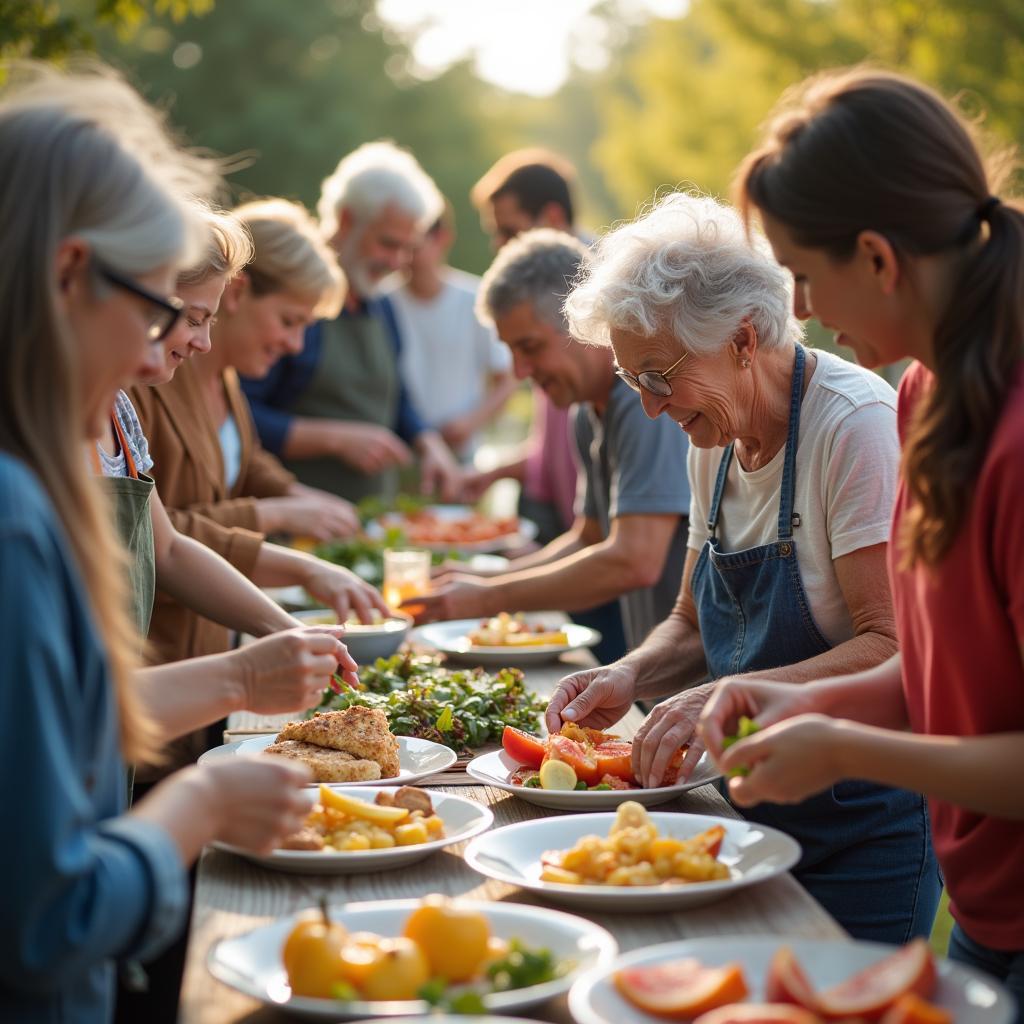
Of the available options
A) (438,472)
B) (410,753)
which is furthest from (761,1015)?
(438,472)

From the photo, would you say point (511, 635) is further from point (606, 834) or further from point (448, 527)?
point (448, 527)

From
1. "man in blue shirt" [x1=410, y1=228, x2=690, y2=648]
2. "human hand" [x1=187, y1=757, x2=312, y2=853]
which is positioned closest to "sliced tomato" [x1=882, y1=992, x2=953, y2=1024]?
"human hand" [x1=187, y1=757, x2=312, y2=853]

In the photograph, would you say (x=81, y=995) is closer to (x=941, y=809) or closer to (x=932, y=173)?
(x=941, y=809)

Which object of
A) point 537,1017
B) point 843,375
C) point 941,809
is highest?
point 843,375

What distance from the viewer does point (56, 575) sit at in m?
1.53

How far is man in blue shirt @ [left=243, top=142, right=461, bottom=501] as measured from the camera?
6.79 m

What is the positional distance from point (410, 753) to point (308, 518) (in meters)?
2.53

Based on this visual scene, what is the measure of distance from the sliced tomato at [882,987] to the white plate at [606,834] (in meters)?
0.39

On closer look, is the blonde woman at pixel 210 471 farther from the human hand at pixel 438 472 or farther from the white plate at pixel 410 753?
the human hand at pixel 438 472

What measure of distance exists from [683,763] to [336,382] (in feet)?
15.6

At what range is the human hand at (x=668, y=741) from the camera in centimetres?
260

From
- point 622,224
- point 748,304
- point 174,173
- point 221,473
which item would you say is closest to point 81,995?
point 174,173

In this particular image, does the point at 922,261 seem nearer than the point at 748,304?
Result: Yes

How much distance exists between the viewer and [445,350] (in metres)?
8.91
